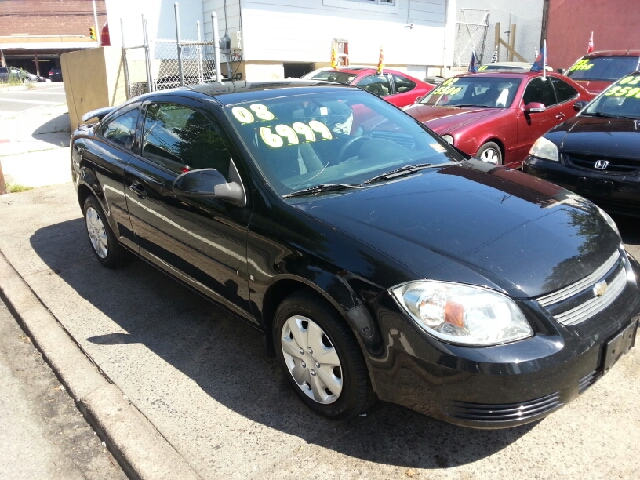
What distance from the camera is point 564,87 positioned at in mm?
8023

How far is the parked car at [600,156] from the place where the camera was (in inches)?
189

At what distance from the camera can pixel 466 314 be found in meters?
2.29

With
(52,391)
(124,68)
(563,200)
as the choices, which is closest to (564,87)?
(563,200)

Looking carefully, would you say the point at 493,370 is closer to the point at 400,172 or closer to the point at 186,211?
the point at 400,172

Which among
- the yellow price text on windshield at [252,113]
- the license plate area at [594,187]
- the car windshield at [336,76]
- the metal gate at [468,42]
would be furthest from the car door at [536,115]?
the metal gate at [468,42]

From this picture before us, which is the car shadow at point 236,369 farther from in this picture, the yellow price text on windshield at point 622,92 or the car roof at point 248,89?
the yellow price text on windshield at point 622,92

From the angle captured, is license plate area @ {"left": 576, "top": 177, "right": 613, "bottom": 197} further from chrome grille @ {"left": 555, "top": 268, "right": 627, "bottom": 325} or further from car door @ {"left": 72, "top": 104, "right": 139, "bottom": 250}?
car door @ {"left": 72, "top": 104, "right": 139, "bottom": 250}

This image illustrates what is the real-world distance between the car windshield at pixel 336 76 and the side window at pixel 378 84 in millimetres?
243

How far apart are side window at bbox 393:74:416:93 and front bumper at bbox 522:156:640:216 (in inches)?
215

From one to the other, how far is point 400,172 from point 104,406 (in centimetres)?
208

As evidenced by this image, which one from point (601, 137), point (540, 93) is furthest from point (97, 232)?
point (540, 93)

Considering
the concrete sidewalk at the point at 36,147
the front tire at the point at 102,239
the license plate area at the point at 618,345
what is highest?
the license plate area at the point at 618,345

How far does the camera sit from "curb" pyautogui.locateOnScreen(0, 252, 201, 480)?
262 centimetres

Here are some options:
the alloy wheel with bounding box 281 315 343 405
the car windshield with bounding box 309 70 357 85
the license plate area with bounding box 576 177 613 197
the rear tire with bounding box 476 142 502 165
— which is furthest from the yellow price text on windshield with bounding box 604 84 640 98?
the alloy wheel with bounding box 281 315 343 405
